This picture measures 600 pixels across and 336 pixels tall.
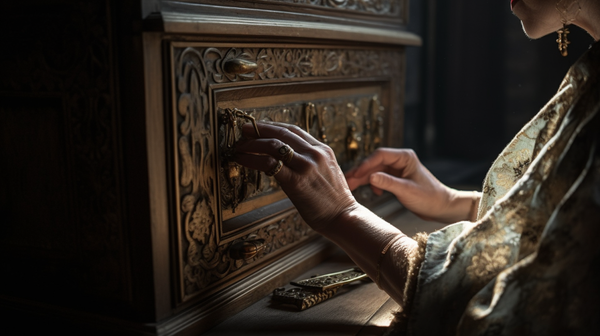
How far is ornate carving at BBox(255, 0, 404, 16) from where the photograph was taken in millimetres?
1210

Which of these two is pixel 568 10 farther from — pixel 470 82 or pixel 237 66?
pixel 470 82

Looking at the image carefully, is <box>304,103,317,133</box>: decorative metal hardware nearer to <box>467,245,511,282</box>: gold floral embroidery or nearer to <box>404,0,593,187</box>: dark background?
<box>467,245,511,282</box>: gold floral embroidery

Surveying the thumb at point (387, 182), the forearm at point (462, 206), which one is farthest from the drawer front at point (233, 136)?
the forearm at point (462, 206)

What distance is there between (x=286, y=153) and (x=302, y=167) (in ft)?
0.13

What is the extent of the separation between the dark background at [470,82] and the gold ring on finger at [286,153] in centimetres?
131

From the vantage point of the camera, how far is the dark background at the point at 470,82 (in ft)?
6.95

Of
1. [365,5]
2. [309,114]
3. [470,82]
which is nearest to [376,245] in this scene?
[309,114]

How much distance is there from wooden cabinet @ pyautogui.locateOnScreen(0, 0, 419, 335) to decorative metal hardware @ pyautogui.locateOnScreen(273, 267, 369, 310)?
0.06 metres

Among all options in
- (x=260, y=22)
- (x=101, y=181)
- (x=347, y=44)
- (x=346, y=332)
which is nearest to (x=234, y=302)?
(x=346, y=332)

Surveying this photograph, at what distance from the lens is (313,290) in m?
1.02

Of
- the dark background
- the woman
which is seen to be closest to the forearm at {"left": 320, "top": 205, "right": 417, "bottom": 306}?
the woman

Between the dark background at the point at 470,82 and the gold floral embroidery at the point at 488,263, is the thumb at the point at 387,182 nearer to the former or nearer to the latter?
the gold floral embroidery at the point at 488,263

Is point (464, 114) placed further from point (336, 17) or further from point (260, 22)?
point (260, 22)

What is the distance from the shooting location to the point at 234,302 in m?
0.96
